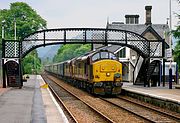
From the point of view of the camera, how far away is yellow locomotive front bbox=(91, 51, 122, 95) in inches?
1176

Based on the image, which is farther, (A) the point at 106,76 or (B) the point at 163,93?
(A) the point at 106,76

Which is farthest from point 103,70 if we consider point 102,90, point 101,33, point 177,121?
point 177,121

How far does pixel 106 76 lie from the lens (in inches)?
1185

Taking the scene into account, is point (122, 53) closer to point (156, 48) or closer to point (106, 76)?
point (156, 48)

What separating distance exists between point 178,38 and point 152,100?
16.1 feet

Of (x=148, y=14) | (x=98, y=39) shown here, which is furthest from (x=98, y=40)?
(x=148, y=14)

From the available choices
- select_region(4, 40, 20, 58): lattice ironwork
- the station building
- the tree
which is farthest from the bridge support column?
the tree

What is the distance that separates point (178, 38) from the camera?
2831 centimetres

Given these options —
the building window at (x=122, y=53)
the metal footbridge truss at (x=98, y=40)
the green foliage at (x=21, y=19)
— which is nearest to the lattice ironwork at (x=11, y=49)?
the metal footbridge truss at (x=98, y=40)

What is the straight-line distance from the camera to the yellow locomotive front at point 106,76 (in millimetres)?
29875

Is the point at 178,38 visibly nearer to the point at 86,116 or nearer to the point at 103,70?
the point at 103,70

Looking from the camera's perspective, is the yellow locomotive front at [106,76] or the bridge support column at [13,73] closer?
the yellow locomotive front at [106,76]

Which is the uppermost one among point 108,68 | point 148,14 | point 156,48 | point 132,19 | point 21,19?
point 132,19

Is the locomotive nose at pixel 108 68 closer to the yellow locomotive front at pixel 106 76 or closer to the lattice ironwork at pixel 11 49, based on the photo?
the yellow locomotive front at pixel 106 76
